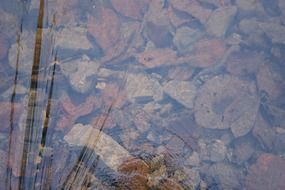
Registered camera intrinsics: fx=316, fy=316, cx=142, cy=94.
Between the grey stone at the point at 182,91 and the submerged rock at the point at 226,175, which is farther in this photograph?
the grey stone at the point at 182,91

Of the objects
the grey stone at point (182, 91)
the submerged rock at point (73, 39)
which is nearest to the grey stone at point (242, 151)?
the grey stone at point (182, 91)

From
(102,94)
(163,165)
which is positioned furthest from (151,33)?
(163,165)

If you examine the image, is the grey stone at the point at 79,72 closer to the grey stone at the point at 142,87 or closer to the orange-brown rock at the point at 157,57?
the grey stone at the point at 142,87

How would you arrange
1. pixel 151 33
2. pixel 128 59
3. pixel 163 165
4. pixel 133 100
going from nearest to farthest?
pixel 163 165
pixel 133 100
pixel 128 59
pixel 151 33

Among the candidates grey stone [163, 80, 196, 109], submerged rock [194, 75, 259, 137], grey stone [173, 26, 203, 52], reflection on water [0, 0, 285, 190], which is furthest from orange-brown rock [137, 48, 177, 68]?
submerged rock [194, 75, 259, 137]

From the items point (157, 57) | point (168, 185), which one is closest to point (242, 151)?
point (168, 185)

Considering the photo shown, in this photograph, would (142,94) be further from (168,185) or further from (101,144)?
(168,185)

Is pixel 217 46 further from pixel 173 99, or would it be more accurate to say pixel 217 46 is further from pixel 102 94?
pixel 102 94
